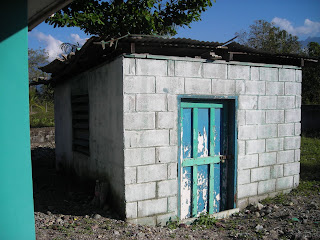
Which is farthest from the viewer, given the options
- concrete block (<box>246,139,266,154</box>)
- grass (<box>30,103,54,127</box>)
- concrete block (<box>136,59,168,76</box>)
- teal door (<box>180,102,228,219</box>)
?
grass (<box>30,103,54,127</box>)

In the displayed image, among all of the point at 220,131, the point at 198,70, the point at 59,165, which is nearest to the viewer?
the point at 198,70

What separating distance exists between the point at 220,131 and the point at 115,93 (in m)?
2.06

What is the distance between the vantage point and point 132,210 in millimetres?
4262

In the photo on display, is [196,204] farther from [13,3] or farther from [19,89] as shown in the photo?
[13,3]

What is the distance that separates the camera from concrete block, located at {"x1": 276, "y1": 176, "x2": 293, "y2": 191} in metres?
5.74

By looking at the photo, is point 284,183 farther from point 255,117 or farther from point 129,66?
point 129,66

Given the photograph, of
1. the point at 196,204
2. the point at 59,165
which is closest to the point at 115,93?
the point at 196,204

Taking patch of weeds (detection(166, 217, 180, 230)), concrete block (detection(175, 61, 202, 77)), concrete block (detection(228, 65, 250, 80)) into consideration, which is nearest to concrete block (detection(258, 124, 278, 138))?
concrete block (detection(228, 65, 250, 80))

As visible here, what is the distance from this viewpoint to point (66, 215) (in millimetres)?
4598

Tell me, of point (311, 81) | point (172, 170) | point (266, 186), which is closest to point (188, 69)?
point (172, 170)

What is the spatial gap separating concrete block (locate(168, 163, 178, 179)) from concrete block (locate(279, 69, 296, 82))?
2952mm

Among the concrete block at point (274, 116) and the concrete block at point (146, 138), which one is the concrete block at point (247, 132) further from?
the concrete block at point (146, 138)

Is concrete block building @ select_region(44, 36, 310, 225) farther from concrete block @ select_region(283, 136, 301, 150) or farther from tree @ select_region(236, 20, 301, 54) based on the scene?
tree @ select_region(236, 20, 301, 54)

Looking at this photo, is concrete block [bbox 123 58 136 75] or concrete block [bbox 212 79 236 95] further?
concrete block [bbox 212 79 236 95]
